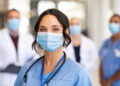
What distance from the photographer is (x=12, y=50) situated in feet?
8.84

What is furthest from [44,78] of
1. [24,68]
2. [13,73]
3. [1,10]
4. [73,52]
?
[1,10]

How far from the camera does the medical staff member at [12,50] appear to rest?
2.63 m

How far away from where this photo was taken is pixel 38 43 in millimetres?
1680

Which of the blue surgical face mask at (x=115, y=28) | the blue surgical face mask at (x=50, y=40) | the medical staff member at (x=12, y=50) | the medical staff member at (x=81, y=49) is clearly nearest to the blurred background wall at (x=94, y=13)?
the blue surgical face mask at (x=115, y=28)

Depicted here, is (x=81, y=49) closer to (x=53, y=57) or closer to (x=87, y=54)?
(x=87, y=54)

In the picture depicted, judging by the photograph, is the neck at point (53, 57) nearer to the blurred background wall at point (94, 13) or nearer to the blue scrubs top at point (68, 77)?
the blue scrubs top at point (68, 77)

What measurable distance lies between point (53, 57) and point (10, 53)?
1.23 meters

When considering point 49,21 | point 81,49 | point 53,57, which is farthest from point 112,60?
point 49,21

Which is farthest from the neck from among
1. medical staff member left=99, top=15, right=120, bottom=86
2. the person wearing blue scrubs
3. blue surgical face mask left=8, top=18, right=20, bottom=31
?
medical staff member left=99, top=15, right=120, bottom=86

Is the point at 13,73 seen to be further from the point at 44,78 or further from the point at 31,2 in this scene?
the point at 31,2

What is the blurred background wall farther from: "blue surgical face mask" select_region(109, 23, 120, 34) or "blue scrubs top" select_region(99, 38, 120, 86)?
"blue scrubs top" select_region(99, 38, 120, 86)

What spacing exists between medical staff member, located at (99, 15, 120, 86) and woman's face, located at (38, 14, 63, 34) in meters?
1.66

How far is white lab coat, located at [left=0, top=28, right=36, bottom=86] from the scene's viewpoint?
104 inches

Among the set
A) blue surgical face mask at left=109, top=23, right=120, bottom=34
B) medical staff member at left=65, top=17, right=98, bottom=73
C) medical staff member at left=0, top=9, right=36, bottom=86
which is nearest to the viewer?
medical staff member at left=0, top=9, right=36, bottom=86
